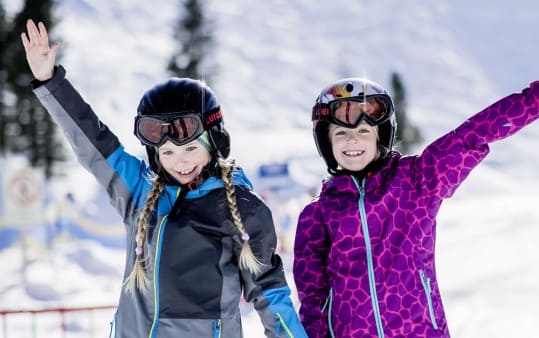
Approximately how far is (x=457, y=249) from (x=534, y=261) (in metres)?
2.97

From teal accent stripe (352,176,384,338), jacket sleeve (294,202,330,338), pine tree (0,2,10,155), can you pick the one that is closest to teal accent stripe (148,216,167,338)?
jacket sleeve (294,202,330,338)

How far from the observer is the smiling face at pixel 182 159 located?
3.35 meters

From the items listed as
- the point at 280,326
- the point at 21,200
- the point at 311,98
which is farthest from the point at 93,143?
the point at 311,98

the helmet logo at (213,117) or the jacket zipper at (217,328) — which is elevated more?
the helmet logo at (213,117)

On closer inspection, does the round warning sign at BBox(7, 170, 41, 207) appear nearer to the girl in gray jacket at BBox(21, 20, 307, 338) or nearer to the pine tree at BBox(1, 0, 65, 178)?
the girl in gray jacket at BBox(21, 20, 307, 338)

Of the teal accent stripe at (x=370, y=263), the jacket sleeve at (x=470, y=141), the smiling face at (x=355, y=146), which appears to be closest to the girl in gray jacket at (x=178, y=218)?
the teal accent stripe at (x=370, y=263)

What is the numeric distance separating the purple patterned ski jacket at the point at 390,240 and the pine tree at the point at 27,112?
27767mm

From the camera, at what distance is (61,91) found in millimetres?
3207

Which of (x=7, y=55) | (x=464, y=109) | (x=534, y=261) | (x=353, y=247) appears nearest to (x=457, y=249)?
(x=534, y=261)

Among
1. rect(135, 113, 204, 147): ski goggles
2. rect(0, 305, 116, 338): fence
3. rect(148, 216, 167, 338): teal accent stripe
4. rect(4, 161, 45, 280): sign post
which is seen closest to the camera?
rect(148, 216, 167, 338): teal accent stripe

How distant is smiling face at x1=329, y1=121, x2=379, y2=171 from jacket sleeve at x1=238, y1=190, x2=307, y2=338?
0.61 metres

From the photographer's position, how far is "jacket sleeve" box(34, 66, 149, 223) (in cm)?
321

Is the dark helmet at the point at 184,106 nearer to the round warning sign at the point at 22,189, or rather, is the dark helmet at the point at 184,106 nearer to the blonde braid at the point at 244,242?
the blonde braid at the point at 244,242

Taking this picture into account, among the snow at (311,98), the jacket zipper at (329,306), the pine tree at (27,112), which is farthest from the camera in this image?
the pine tree at (27,112)
